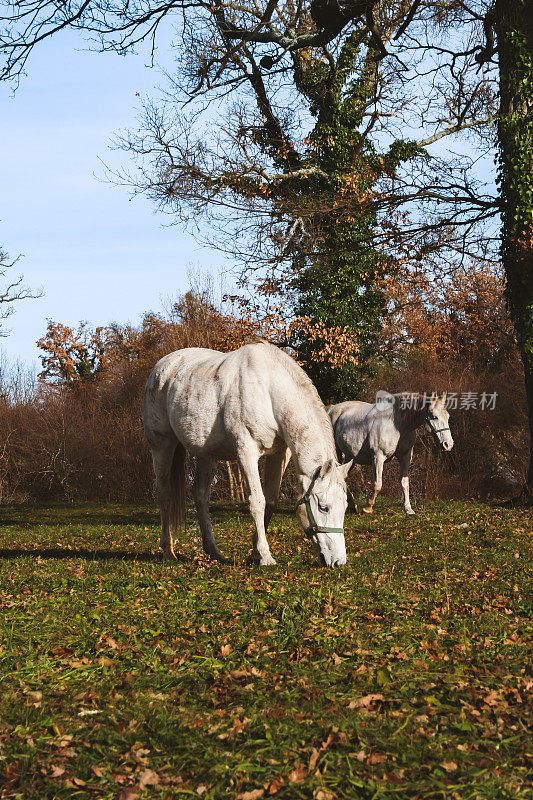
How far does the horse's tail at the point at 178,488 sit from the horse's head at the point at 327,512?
2355mm

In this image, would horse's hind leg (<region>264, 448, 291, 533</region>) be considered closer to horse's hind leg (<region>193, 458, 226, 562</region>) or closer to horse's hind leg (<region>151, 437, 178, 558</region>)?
horse's hind leg (<region>193, 458, 226, 562</region>)

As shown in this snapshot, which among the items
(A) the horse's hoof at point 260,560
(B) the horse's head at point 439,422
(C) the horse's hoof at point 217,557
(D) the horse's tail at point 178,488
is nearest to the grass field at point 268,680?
(A) the horse's hoof at point 260,560

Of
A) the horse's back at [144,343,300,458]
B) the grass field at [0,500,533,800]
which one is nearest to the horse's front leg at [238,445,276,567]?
the horse's back at [144,343,300,458]

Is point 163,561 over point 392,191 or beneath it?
beneath

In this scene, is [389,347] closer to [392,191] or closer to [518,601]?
[392,191]

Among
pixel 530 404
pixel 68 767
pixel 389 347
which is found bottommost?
pixel 68 767

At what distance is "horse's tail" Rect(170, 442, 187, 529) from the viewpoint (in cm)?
973

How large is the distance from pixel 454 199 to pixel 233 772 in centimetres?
1454

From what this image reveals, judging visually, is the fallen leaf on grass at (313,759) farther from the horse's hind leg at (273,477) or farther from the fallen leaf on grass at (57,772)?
the horse's hind leg at (273,477)

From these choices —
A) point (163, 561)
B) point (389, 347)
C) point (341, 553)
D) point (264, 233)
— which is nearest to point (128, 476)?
point (264, 233)

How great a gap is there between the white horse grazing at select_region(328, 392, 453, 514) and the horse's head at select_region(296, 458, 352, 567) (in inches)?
288

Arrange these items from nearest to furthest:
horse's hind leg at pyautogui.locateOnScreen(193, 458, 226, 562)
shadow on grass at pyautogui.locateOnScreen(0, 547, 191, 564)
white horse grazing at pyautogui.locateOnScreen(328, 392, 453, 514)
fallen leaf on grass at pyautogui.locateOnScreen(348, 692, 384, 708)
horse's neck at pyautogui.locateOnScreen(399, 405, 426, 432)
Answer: fallen leaf on grass at pyautogui.locateOnScreen(348, 692, 384, 708)
horse's hind leg at pyautogui.locateOnScreen(193, 458, 226, 562)
shadow on grass at pyautogui.locateOnScreen(0, 547, 191, 564)
white horse grazing at pyautogui.locateOnScreen(328, 392, 453, 514)
horse's neck at pyautogui.locateOnScreen(399, 405, 426, 432)

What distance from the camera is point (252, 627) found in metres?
5.89

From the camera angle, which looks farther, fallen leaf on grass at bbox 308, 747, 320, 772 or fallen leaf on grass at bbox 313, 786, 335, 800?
fallen leaf on grass at bbox 308, 747, 320, 772
